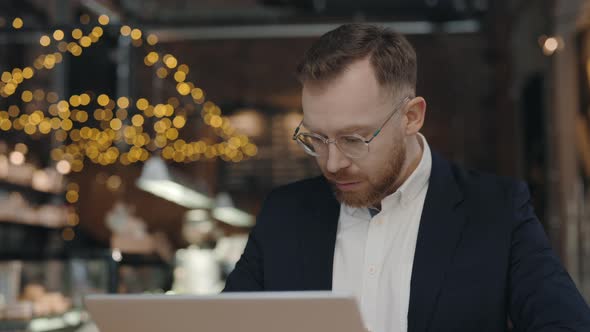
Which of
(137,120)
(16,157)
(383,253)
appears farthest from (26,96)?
(383,253)

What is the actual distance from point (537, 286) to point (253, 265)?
0.60 metres

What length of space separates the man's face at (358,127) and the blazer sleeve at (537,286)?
269 millimetres

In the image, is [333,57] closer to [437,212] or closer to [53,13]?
[437,212]

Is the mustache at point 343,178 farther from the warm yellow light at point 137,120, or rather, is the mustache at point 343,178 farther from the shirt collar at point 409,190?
the warm yellow light at point 137,120

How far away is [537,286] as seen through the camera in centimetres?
164

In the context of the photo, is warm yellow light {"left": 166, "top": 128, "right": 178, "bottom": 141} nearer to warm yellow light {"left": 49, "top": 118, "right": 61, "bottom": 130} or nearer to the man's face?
warm yellow light {"left": 49, "top": 118, "right": 61, "bottom": 130}

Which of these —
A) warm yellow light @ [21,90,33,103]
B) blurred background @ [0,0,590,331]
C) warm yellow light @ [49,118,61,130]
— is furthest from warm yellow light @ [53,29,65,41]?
warm yellow light @ [49,118,61,130]

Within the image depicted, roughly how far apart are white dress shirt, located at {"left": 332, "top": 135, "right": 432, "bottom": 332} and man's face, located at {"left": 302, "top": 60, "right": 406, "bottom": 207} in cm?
7

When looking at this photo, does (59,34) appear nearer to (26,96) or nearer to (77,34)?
(77,34)

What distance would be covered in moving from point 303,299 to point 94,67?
27.9ft

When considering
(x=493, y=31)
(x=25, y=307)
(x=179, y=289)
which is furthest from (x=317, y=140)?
(x=493, y=31)

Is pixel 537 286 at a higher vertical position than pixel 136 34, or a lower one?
lower

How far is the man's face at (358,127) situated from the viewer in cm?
166

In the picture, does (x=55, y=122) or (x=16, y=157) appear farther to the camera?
(x=55, y=122)
